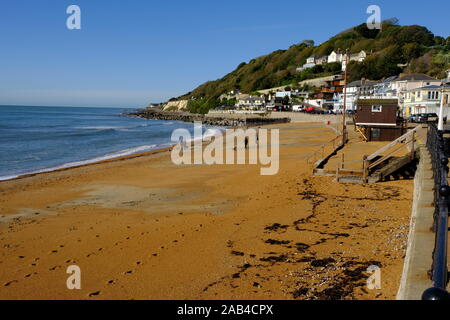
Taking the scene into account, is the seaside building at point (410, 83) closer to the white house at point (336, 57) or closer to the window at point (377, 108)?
the window at point (377, 108)

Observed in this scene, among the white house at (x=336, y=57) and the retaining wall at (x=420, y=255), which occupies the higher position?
the white house at (x=336, y=57)

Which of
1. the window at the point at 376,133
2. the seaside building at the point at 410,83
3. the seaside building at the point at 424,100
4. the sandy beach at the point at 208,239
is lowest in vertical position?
the sandy beach at the point at 208,239

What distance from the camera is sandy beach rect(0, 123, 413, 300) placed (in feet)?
25.3

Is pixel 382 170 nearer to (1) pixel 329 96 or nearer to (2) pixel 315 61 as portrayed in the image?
(1) pixel 329 96

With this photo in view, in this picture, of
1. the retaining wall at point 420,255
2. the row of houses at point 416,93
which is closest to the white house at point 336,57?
the row of houses at point 416,93

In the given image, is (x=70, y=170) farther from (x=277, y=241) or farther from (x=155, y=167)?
(x=277, y=241)

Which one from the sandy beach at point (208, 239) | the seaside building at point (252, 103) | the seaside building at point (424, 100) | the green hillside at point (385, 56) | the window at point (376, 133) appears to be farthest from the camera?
the seaside building at point (252, 103)

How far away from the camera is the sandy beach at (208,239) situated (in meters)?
7.70

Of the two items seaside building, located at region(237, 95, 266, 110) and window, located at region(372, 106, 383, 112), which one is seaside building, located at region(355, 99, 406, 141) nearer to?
window, located at region(372, 106, 383, 112)

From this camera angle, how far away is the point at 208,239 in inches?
420

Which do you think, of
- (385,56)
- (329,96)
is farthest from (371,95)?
(385,56)

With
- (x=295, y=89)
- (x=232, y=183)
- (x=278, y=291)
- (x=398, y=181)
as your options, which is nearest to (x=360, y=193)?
(x=398, y=181)

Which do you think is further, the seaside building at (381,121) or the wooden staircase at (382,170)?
the seaside building at (381,121)
